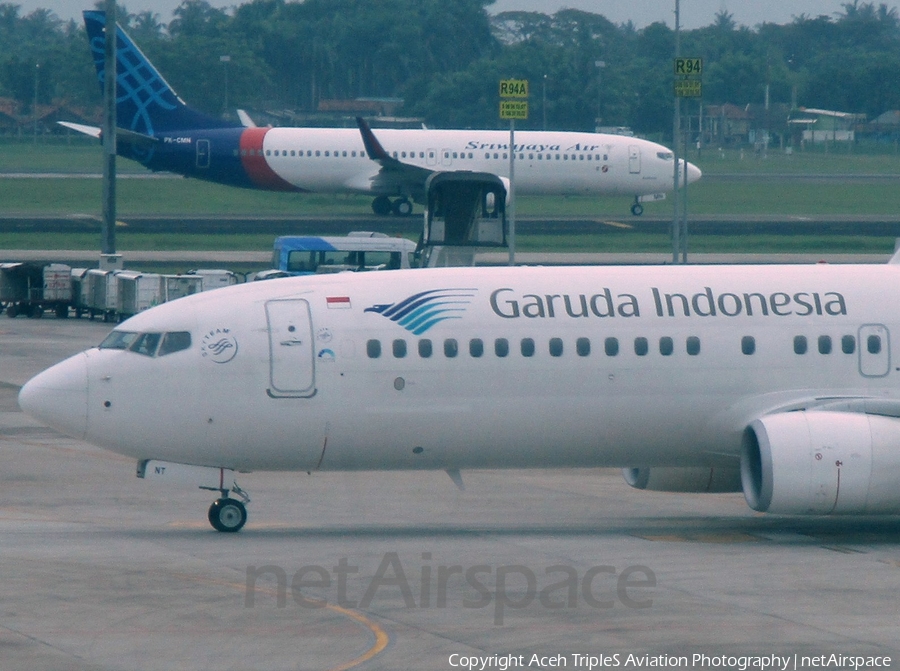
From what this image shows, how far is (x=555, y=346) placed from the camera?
20.3 meters

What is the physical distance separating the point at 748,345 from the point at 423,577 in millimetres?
6008

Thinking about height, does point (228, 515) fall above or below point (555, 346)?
below

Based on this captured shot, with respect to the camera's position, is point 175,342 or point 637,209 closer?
point 175,342

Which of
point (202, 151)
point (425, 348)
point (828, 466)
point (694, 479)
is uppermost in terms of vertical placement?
point (202, 151)

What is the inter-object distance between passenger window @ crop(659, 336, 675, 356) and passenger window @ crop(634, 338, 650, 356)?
0.19 m

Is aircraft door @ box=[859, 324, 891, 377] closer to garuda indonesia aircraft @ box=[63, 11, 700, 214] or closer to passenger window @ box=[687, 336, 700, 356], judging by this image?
passenger window @ box=[687, 336, 700, 356]

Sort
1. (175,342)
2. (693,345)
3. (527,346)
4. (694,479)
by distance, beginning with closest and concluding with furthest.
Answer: (175,342), (527,346), (693,345), (694,479)

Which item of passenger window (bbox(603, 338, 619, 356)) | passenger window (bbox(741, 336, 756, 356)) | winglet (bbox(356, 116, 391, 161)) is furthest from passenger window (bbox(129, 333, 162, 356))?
winglet (bbox(356, 116, 391, 161))

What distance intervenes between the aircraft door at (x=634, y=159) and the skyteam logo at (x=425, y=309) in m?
58.0

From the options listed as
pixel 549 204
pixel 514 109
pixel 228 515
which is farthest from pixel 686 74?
pixel 549 204

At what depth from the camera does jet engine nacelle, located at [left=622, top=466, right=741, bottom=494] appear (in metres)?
21.9

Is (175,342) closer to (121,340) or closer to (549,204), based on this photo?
(121,340)

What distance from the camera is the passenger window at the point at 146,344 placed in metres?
20.0

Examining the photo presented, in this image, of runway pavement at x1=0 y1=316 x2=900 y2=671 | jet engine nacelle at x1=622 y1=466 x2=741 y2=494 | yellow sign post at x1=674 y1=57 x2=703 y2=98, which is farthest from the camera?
yellow sign post at x1=674 y1=57 x2=703 y2=98
